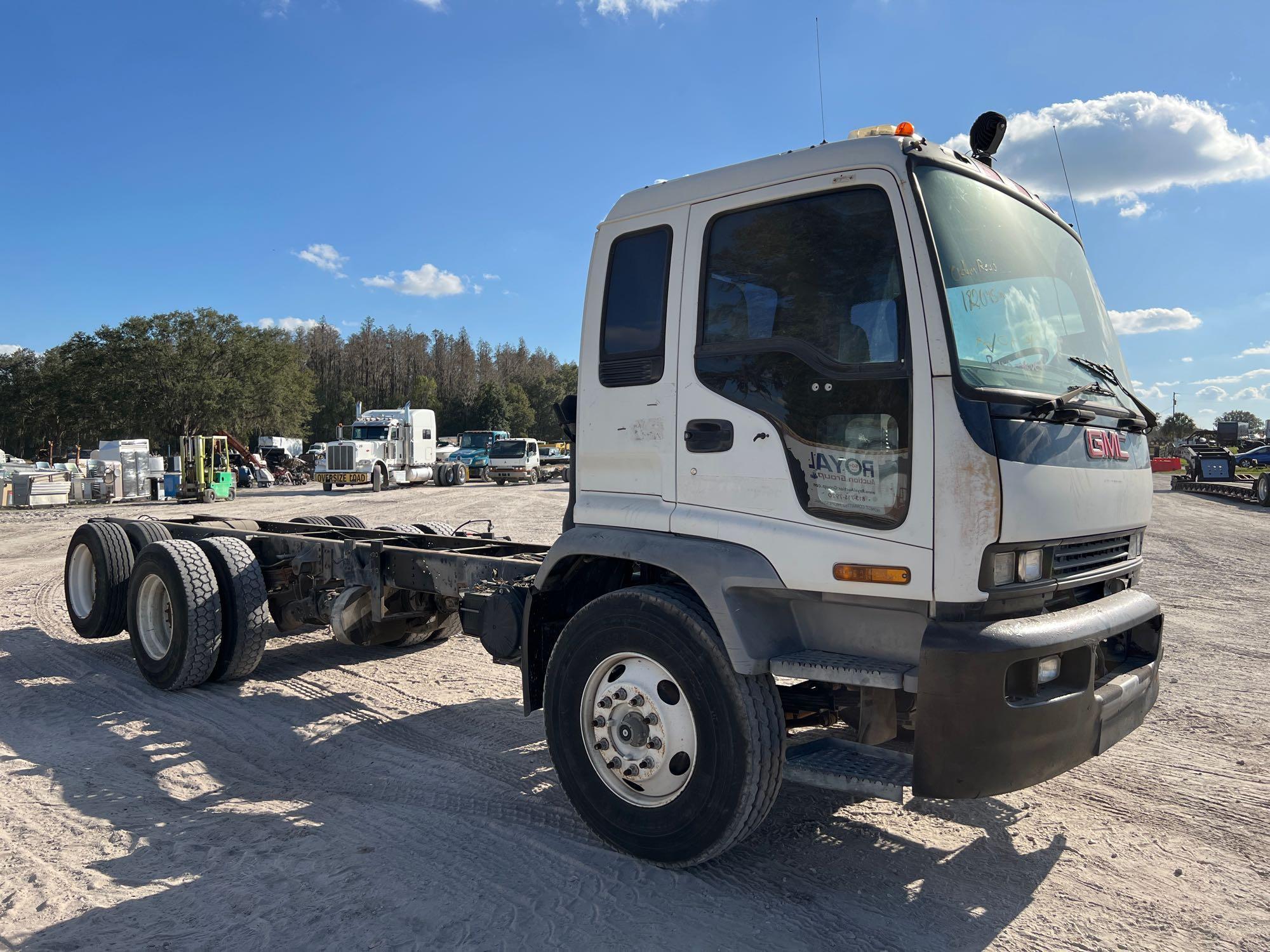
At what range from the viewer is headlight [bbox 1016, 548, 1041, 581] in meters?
2.97

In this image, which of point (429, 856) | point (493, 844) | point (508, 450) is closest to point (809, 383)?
point (493, 844)

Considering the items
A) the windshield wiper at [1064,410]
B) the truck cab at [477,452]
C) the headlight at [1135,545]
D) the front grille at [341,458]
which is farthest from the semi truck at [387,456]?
the windshield wiper at [1064,410]

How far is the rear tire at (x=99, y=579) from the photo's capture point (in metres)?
7.17

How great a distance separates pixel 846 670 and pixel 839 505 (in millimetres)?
589

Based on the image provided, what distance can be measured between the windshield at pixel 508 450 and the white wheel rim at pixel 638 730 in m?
36.0

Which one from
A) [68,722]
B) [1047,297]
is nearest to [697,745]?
[1047,297]

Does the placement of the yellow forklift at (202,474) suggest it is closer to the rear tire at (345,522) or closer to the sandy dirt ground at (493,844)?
the rear tire at (345,522)

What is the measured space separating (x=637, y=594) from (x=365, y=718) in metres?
2.90

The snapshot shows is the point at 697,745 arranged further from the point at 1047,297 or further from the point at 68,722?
the point at 68,722

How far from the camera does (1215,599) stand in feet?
31.7

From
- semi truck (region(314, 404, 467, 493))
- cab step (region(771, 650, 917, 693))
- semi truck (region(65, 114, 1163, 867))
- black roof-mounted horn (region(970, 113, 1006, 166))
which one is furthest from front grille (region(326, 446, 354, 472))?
cab step (region(771, 650, 917, 693))

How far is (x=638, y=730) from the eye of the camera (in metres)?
3.49

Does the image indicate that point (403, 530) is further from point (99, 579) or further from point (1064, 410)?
point (1064, 410)

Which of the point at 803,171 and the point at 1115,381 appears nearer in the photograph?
the point at 803,171
